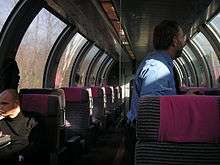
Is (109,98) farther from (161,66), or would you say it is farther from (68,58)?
(161,66)

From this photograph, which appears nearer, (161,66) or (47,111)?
(161,66)

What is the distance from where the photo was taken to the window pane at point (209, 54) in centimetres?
1295

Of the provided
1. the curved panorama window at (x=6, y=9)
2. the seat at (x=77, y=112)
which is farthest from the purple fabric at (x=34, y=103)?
the seat at (x=77, y=112)

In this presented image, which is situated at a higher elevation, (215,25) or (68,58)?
(215,25)

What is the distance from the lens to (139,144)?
133 inches

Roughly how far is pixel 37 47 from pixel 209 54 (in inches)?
247

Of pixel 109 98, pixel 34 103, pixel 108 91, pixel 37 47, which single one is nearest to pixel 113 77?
pixel 109 98

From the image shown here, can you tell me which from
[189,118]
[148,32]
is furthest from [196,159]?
[148,32]

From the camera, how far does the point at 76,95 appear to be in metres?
9.52

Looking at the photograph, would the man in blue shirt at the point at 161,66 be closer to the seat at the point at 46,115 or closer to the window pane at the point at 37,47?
the seat at the point at 46,115

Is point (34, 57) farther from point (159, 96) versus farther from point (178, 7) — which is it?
point (159, 96)

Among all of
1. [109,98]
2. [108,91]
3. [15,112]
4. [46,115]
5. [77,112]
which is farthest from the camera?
[109,98]

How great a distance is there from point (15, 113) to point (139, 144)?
7.50ft

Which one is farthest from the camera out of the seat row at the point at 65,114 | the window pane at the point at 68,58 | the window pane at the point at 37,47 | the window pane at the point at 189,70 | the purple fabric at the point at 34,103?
the window pane at the point at 189,70
